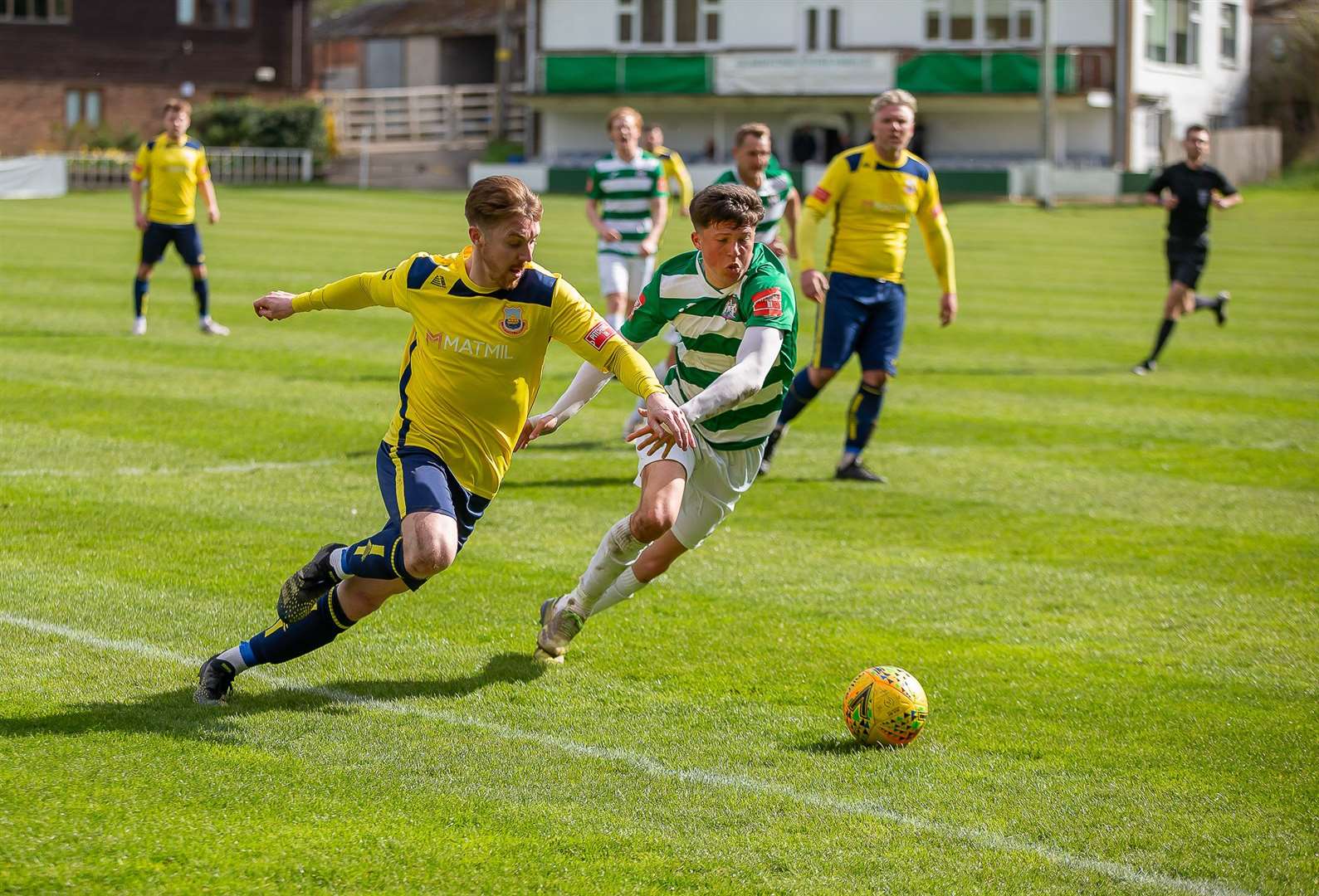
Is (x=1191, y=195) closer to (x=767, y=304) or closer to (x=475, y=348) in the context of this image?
(x=767, y=304)

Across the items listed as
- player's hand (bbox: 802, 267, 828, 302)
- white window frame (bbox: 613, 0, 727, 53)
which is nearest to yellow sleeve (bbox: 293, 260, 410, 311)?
player's hand (bbox: 802, 267, 828, 302)

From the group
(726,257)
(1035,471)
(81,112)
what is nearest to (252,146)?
(81,112)

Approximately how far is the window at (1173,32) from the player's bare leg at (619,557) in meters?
54.9

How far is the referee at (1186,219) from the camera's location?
1655cm

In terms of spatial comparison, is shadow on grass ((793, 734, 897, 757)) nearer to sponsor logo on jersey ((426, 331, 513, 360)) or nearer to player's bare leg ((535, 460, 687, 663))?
player's bare leg ((535, 460, 687, 663))

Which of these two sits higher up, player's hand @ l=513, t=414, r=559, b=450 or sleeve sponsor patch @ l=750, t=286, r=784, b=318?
sleeve sponsor patch @ l=750, t=286, r=784, b=318

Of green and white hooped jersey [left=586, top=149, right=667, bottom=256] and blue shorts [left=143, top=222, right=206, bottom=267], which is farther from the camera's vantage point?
blue shorts [left=143, top=222, right=206, bottom=267]

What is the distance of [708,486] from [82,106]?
193ft

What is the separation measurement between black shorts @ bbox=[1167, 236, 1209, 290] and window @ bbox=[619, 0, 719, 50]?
44884 mm

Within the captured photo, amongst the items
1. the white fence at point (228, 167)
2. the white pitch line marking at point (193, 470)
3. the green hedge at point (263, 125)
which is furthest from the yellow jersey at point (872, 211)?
the green hedge at point (263, 125)

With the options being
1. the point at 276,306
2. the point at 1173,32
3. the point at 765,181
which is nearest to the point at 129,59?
the point at 1173,32

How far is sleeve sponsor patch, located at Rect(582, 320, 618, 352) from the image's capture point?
18.8 ft

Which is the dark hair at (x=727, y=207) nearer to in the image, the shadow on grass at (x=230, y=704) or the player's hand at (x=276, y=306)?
the player's hand at (x=276, y=306)

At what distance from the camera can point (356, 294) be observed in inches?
236
